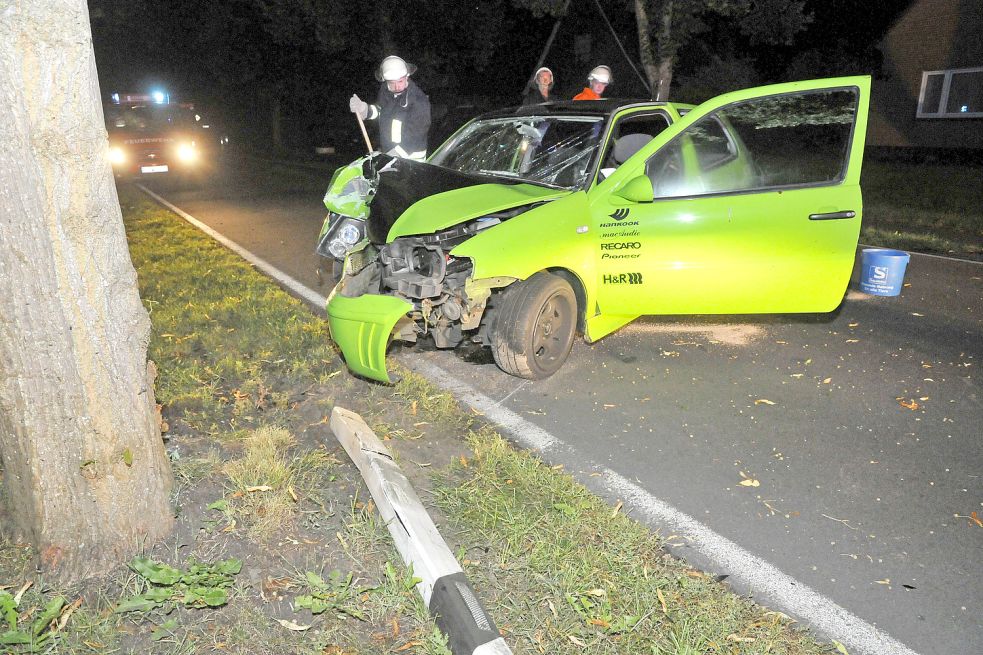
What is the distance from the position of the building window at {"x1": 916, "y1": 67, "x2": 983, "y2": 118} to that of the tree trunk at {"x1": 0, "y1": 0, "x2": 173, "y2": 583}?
67.9ft

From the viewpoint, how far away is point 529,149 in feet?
18.4

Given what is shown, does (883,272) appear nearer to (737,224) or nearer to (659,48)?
(737,224)

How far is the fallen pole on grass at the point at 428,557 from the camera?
8.13 feet

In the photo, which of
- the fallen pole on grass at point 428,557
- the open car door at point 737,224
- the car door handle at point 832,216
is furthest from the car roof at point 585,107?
the fallen pole on grass at point 428,557

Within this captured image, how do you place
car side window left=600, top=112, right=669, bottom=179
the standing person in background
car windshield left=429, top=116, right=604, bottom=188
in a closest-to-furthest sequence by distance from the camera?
car side window left=600, top=112, right=669, bottom=179, car windshield left=429, top=116, right=604, bottom=188, the standing person in background

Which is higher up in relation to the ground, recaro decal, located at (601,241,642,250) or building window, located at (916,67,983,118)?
building window, located at (916,67,983,118)

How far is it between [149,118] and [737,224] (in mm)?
18831

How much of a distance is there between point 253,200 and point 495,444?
40.3 ft

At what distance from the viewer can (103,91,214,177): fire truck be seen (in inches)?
734

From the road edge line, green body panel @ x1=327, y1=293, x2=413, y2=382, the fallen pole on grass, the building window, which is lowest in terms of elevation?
Answer: the road edge line

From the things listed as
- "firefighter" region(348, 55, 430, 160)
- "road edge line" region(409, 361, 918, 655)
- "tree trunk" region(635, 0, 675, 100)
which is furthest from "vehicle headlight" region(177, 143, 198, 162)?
"road edge line" region(409, 361, 918, 655)

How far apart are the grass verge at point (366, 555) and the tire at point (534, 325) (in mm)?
505

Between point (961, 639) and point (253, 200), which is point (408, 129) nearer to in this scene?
point (961, 639)

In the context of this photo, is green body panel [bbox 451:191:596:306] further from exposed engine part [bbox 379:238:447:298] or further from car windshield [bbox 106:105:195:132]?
car windshield [bbox 106:105:195:132]
